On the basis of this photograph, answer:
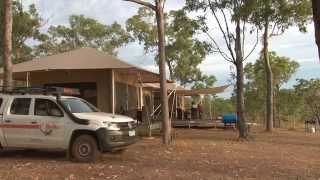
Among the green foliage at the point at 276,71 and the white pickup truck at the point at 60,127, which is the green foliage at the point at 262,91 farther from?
the white pickup truck at the point at 60,127

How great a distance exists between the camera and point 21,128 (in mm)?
14023

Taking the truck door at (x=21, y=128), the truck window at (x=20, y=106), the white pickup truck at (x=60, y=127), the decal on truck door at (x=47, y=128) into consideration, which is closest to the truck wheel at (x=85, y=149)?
the white pickup truck at (x=60, y=127)

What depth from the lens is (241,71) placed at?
76.5 ft

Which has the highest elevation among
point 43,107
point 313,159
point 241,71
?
point 241,71

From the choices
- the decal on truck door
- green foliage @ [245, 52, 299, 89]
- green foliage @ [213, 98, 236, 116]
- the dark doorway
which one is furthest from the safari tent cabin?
green foliage @ [213, 98, 236, 116]

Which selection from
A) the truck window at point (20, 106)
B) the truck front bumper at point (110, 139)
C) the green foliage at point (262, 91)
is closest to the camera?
the truck front bumper at point (110, 139)

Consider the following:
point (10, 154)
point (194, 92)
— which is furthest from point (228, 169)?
point (194, 92)

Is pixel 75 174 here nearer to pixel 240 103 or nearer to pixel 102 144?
pixel 102 144

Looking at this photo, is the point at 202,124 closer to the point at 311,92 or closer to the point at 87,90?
the point at 87,90

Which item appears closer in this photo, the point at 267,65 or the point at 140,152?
the point at 140,152

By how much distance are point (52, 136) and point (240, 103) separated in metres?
11.1

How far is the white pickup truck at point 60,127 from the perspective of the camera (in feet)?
44.5

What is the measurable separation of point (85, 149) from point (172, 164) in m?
2.09

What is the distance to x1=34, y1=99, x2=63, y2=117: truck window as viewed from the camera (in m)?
13.9
